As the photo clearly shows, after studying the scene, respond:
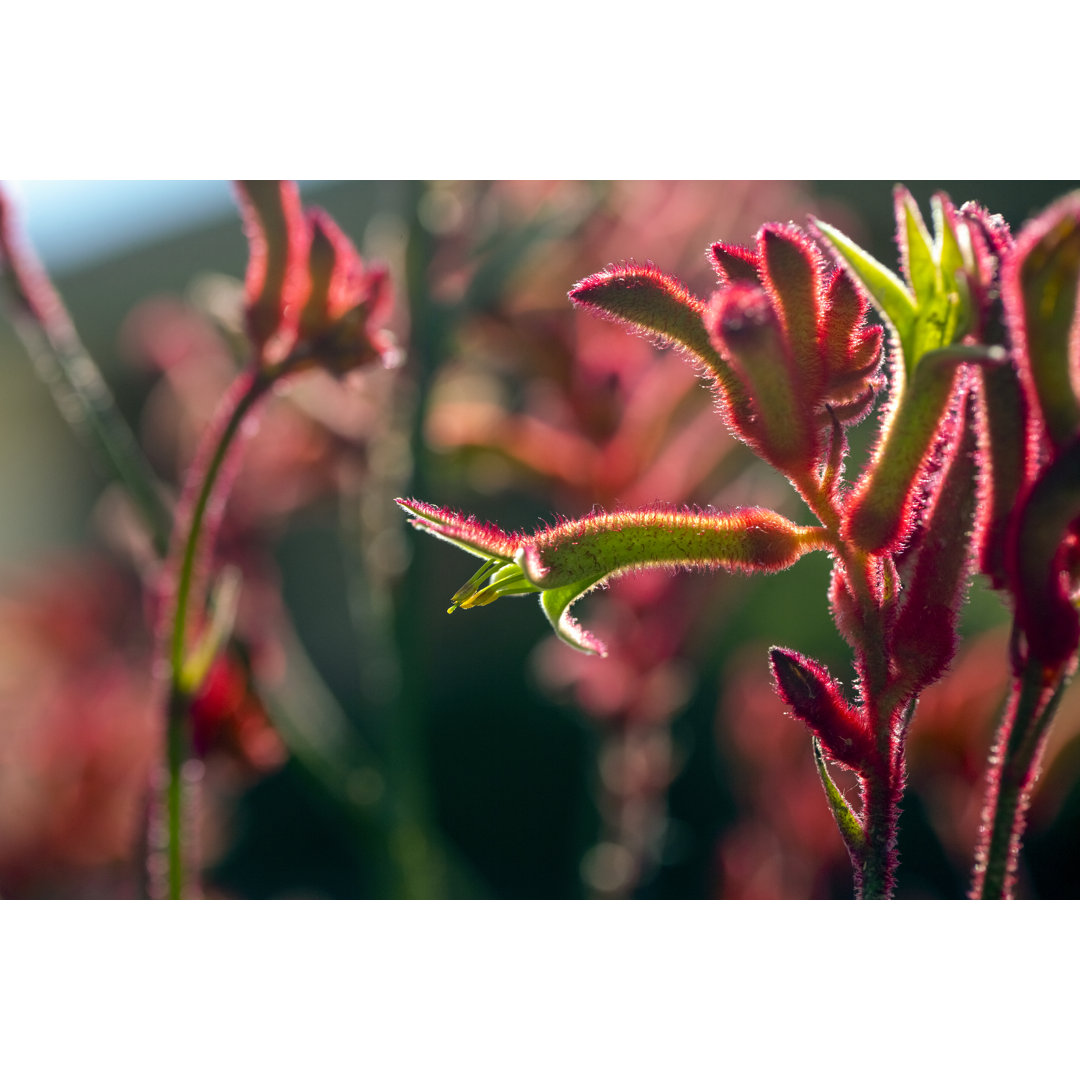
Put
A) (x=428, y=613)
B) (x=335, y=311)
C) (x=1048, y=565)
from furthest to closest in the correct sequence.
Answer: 1. (x=428, y=613)
2. (x=335, y=311)
3. (x=1048, y=565)

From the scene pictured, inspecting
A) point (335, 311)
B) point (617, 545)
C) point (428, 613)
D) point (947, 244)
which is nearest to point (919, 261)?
point (947, 244)

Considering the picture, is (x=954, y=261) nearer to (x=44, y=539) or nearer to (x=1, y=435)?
(x=44, y=539)

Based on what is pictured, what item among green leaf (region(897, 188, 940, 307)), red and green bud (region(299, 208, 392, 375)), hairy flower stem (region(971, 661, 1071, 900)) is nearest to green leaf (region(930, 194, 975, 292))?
green leaf (region(897, 188, 940, 307))

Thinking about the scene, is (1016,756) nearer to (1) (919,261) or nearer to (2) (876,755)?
(2) (876,755)

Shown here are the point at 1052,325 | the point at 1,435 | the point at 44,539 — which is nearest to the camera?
the point at 1052,325
